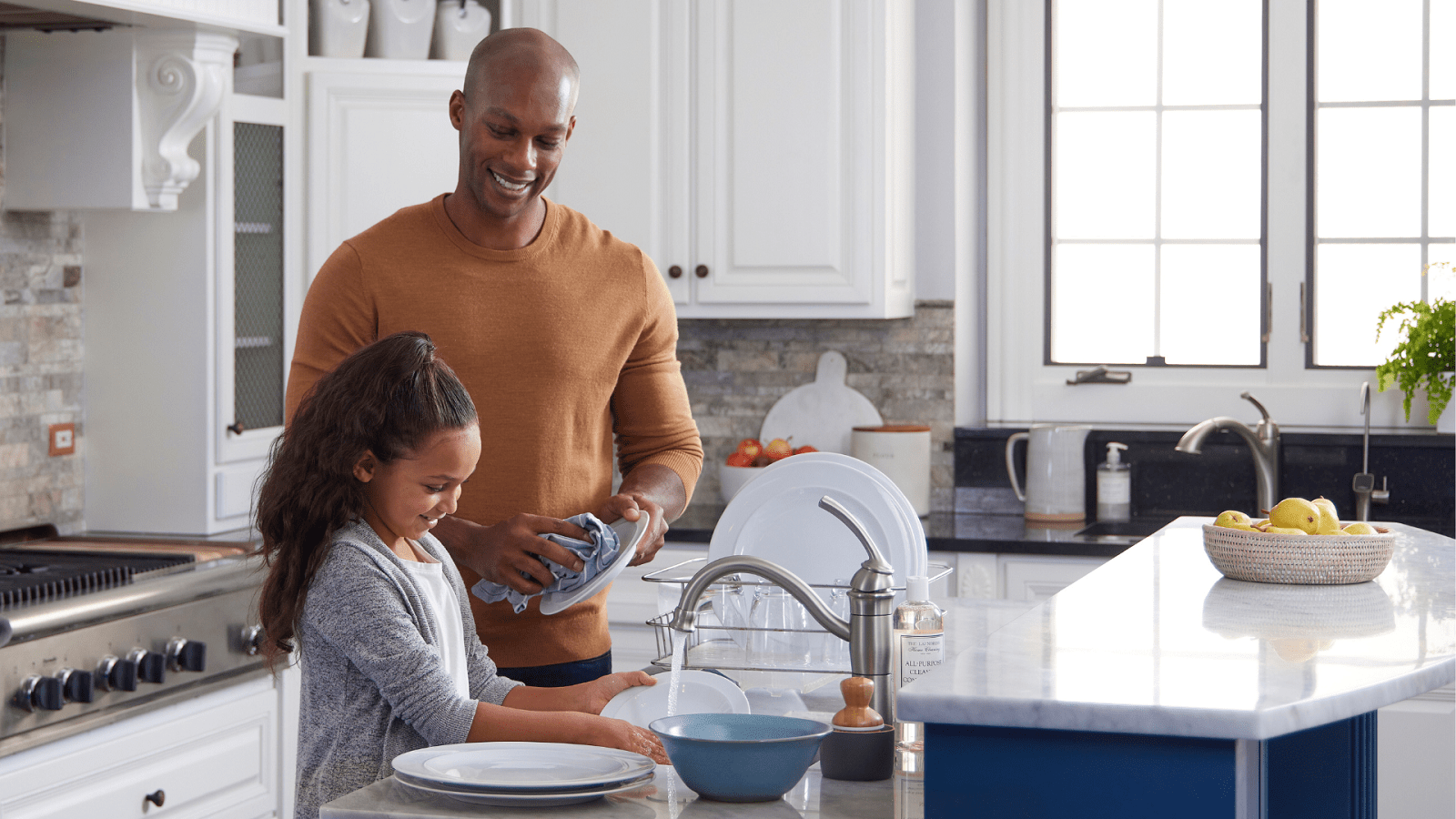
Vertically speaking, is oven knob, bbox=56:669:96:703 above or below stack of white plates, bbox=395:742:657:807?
below

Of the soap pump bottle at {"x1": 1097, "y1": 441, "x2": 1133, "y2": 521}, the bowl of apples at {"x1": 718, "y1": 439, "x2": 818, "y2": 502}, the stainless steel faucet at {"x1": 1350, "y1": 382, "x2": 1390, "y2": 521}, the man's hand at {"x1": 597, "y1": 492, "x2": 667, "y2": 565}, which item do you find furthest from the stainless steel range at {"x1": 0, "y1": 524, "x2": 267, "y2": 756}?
the stainless steel faucet at {"x1": 1350, "y1": 382, "x2": 1390, "y2": 521}

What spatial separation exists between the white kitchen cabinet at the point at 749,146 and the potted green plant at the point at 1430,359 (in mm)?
1143

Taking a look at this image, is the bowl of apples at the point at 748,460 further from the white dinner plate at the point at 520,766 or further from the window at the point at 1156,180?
the white dinner plate at the point at 520,766

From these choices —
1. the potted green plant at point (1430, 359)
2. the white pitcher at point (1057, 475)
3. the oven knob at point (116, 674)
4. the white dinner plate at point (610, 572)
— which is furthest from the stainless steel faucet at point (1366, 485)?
the oven knob at point (116, 674)

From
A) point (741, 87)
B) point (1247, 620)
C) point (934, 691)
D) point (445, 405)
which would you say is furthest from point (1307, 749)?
point (741, 87)

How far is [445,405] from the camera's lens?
1.57 meters

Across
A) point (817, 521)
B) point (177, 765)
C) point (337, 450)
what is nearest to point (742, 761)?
point (337, 450)

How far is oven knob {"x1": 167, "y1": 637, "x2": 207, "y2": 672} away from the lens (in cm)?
277

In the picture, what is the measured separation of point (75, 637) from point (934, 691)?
1.79 m

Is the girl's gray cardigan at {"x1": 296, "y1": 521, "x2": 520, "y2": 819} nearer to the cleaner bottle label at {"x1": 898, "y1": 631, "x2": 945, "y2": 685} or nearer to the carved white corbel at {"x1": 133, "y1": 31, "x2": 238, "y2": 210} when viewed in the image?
the cleaner bottle label at {"x1": 898, "y1": 631, "x2": 945, "y2": 685}

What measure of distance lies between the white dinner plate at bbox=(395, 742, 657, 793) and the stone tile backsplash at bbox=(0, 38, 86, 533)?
2.22m

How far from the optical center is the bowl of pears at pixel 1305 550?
1.79 meters

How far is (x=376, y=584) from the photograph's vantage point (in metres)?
1.51

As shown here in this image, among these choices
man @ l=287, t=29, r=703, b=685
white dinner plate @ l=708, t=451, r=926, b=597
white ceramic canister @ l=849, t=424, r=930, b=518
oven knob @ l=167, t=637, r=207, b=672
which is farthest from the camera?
white ceramic canister @ l=849, t=424, r=930, b=518
